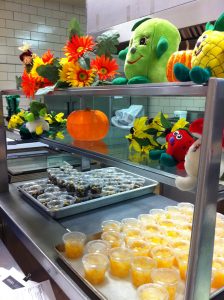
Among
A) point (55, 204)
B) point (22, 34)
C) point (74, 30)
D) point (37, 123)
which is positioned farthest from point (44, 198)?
point (22, 34)

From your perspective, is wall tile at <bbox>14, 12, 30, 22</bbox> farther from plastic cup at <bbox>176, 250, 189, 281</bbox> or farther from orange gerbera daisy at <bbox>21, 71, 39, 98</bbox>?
plastic cup at <bbox>176, 250, 189, 281</bbox>

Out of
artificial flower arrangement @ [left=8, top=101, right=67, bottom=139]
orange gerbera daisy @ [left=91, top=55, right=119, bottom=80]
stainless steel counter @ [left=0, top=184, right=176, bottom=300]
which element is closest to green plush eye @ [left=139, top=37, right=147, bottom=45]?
orange gerbera daisy @ [left=91, top=55, right=119, bottom=80]

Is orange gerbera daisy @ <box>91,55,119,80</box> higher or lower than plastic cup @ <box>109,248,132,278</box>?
higher

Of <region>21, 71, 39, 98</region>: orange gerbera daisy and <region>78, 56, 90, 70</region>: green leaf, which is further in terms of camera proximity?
<region>21, 71, 39, 98</region>: orange gerbera daisy

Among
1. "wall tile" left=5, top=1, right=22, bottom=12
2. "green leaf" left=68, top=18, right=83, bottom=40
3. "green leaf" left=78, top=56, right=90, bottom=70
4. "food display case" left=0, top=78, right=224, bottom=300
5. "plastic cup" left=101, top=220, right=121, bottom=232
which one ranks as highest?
"wall tile" left=5, top=1, right=22, bottom=12

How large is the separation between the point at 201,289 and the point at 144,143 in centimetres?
56

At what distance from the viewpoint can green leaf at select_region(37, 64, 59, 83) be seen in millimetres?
1100

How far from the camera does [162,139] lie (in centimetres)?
104

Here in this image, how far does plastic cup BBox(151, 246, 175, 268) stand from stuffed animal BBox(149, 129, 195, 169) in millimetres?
356

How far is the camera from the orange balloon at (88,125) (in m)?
1.21

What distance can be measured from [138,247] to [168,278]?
0.63 feet

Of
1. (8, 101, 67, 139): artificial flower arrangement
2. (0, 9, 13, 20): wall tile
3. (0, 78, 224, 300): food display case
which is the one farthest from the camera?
(0, 9, 13, 20): wall tile

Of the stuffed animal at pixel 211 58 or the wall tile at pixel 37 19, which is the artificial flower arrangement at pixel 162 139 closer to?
the stuffed animal at pixel 211 58

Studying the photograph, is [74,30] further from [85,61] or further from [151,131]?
[151,131]
